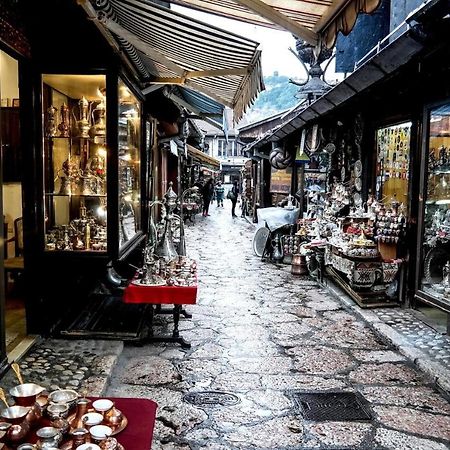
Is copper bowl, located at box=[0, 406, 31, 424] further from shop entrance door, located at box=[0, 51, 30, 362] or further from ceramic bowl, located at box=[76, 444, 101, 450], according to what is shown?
shop entrance door, located at box=[0, 51, 30, 362]

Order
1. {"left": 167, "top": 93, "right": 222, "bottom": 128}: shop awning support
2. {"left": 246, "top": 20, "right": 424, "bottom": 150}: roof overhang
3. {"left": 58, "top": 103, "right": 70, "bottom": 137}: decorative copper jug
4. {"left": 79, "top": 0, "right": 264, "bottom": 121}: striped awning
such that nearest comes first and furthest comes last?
1. {"left": 79, "top": 0, "right": 264, "bottom": 121}: striped awning
2. {"left": 246, "top": 20, "right": 424, "bottom": 150}: roof overhang
3. {"left": 58, "top": 103, "right": 70, "bottom": 137}: decorative copper jug
4. {"left": 167, "top": 93, "right": 222, "bottom": 128}: shop awning support

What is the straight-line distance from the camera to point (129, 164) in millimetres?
7242

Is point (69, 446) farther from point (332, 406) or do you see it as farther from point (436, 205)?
point (436, 205)

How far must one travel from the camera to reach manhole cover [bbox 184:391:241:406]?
4707 mm

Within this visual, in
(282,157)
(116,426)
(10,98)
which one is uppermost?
(10,98)

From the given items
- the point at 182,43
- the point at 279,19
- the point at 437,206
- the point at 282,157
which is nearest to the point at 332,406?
the point at 279,19

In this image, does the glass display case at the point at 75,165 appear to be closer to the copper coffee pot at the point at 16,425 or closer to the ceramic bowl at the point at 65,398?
the ceramic bowl at the point at 65,398

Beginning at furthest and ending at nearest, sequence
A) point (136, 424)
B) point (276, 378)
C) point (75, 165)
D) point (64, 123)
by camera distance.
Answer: point (75, 165) → point (64, 123) → point (276, 378) → point (136, 424)

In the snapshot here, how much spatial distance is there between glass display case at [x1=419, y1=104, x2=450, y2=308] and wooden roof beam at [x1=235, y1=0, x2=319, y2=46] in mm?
2958

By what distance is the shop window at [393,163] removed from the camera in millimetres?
8094

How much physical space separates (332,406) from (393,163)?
16.9 ft

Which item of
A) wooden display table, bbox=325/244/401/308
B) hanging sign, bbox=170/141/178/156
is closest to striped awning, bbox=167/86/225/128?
hanging sign, bbox=170/141/178/156

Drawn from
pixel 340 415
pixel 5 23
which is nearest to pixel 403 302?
pixel 340 415

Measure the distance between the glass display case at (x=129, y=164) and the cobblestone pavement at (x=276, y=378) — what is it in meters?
1.65
